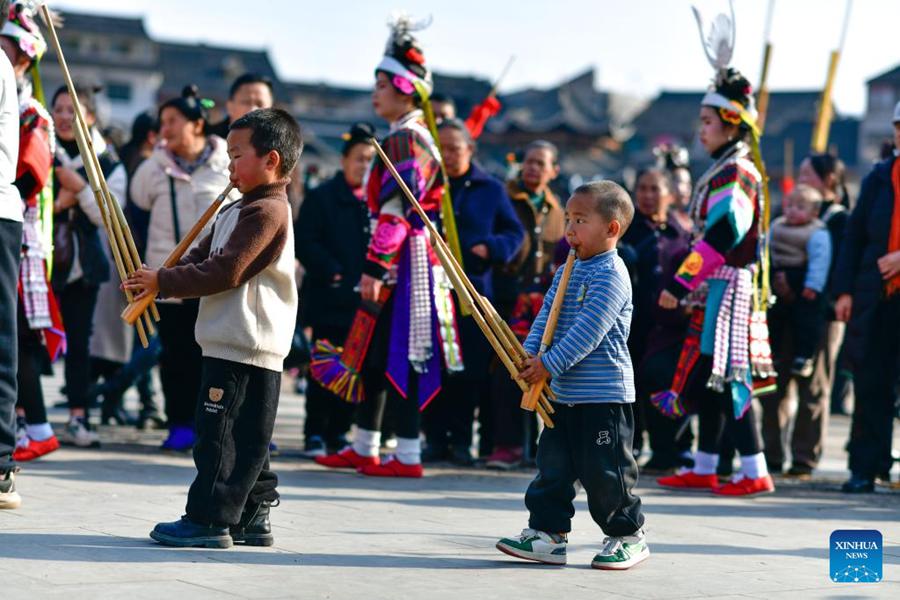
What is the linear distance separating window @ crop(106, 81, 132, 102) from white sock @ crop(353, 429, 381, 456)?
62220mm

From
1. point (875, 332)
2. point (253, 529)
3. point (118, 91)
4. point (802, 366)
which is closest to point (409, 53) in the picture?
point (875, 332)

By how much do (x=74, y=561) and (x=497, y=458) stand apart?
409cm

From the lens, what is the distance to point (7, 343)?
17.9 ft

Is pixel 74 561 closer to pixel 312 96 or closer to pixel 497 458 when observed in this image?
pixel 497 458

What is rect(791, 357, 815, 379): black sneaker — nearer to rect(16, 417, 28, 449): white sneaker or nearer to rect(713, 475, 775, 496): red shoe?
rect(713, 475, 775, 496): red shoe

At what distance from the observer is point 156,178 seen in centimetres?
768

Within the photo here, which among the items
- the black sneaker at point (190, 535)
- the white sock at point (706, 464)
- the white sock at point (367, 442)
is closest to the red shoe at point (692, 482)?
the white sock at point (706, 464)

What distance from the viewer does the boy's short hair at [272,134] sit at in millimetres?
5000

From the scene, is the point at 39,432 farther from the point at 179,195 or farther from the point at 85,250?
the point at 179,195

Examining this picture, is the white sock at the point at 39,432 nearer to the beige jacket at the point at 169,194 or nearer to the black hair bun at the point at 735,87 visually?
the beige jacket at the point at 169,194

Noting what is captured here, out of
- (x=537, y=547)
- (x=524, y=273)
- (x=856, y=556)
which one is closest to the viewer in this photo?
(x=856, y=556)

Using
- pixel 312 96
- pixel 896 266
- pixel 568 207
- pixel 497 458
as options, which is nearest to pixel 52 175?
pixel 497 458

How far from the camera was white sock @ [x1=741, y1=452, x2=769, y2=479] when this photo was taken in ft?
23.7

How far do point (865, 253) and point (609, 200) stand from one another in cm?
316
